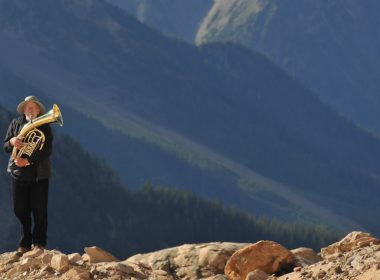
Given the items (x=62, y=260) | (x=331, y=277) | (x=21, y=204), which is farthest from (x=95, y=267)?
(x=331, y=277)

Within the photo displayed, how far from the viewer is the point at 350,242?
24.1 metres

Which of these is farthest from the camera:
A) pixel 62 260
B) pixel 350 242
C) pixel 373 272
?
pixel 350 242

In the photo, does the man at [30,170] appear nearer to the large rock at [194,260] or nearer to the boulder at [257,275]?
the large rock at [194,260]

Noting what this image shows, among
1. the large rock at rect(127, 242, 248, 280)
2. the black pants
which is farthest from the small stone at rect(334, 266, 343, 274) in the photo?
the black pants

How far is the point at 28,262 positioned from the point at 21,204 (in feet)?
4.27

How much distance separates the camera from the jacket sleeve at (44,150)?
22625 millimetres

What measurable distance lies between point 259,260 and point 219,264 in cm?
259

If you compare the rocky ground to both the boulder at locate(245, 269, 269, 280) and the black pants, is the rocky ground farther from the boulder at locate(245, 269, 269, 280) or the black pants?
the black pants

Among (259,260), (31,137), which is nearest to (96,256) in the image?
(31,137)

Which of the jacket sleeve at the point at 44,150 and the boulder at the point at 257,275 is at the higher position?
the jacket sleeve at the point at 44,150

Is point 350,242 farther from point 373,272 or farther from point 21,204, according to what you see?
point 21,204

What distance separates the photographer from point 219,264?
25.2m

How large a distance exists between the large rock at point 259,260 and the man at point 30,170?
14.3 ft

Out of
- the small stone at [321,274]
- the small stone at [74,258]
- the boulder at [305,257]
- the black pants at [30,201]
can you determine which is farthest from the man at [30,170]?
the small stone at [321,274]
